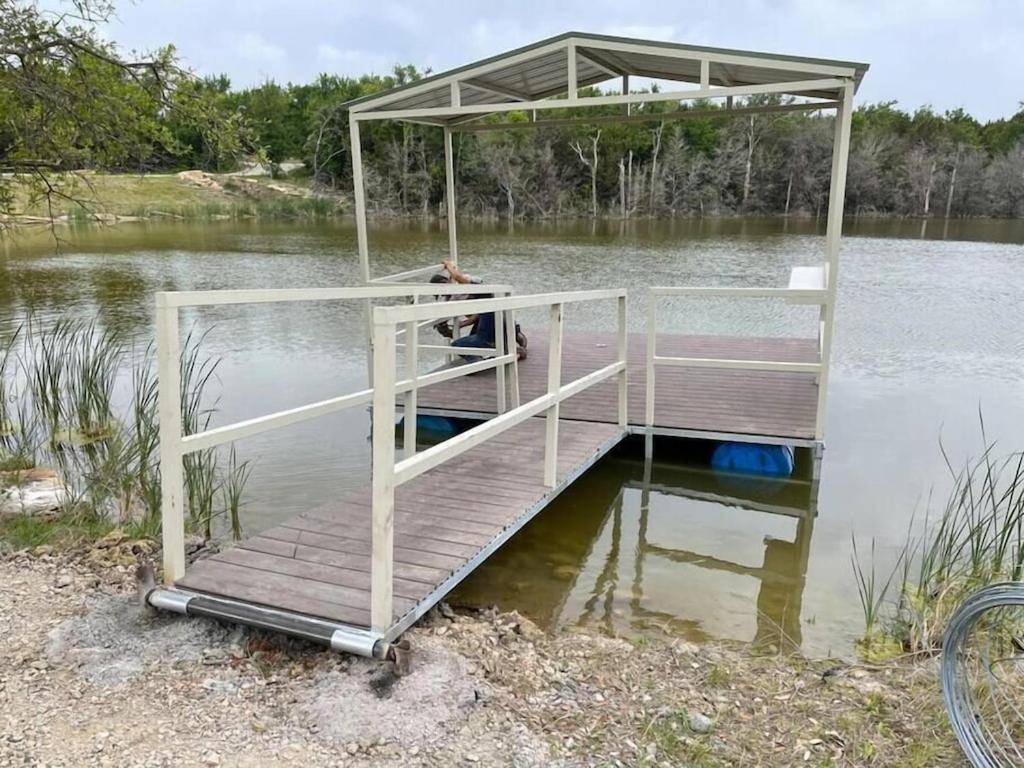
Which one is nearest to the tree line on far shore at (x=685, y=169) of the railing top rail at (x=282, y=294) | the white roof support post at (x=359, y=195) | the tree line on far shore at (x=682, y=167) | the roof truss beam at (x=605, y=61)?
the tree line on far shore at (x=682, y=167)

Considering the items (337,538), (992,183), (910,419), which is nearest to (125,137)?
(337,538)

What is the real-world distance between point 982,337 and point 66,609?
11882 millimetres

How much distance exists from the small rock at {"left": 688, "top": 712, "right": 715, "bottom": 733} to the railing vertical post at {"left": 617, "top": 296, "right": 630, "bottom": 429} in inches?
127

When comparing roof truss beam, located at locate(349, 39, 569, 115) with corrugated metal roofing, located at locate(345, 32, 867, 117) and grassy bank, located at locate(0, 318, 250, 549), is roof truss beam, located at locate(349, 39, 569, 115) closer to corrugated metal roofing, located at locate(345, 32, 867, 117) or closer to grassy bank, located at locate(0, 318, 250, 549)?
corrugated metal roofing, located at locate(345, 32, 867, 117)

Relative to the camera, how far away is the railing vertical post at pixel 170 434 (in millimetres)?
2920

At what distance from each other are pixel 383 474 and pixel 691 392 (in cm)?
440

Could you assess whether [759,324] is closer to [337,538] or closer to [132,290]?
[337,538]

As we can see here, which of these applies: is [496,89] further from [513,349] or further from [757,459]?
[757,459]

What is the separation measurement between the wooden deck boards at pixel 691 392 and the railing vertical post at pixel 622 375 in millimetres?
189

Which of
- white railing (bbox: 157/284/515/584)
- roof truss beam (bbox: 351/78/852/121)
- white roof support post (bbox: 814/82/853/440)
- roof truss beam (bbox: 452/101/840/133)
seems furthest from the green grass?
roof truss beam (bbox: 452/101/840/133)

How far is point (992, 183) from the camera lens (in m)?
40.7

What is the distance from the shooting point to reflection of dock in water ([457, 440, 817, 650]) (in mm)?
4004

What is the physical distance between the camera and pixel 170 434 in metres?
3.03

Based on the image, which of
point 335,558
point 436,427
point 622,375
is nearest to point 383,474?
point 335,558
